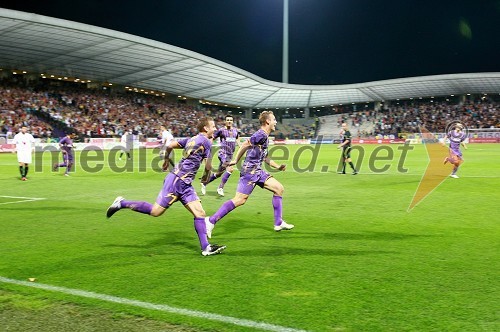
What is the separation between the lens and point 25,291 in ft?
15.6

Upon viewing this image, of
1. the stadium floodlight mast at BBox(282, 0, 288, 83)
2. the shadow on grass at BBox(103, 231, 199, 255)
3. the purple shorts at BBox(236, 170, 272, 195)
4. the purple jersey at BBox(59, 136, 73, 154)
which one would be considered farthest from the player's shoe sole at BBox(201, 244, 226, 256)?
the stadium floodlight mast at BBox(282, 0, 288, 83)

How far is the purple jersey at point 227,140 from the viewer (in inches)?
499

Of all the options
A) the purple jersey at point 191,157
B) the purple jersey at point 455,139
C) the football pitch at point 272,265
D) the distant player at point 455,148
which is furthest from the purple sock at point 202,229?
the purple jersey at point 455,139

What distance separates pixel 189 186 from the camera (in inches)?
252

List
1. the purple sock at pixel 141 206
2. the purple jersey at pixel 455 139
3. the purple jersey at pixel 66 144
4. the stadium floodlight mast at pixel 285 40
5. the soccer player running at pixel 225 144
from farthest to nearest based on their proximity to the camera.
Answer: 1. the stadium floodlight mast at pixel 285 40
2. the purple jersey at pixel 66 144
3. the purple jersey at pixel 455 139
4. the soccer player running at pixel 225 144
5. the purple sock at pixel 141 206

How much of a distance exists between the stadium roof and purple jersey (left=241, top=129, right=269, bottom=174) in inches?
1311

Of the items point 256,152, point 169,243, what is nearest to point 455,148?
point 256,152

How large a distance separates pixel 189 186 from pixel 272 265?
1659mm

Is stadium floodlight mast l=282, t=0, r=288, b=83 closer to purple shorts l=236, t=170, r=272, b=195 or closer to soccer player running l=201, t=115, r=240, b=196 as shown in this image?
soccer player running l=201, t=115, r=240, b=196

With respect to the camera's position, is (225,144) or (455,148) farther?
(455,148)

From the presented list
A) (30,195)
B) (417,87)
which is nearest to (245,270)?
(30,195)

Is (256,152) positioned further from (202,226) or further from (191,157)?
(202,226)

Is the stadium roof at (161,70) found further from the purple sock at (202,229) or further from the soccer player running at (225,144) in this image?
the purple sock at (202,229)

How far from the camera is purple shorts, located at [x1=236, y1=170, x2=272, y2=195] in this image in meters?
7.57
